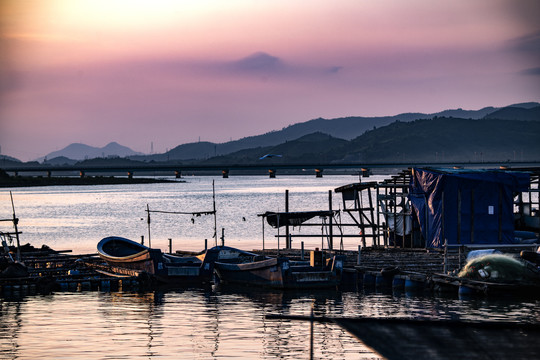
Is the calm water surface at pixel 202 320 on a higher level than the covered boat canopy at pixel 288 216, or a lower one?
lower

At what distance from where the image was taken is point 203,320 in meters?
24.7

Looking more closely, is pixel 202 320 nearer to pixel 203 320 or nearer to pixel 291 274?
pixel 203 320

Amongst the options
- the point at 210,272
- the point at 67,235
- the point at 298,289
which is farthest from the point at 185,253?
the point at 67,235

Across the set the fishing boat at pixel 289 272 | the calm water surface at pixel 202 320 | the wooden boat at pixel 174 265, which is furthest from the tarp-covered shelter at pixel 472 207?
the wooden boat at pixel 174 265

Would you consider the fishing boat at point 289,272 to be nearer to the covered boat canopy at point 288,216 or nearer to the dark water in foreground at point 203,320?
the dark water in foreground at point 203,320

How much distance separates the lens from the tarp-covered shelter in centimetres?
3791

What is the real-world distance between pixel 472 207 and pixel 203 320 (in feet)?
61.9

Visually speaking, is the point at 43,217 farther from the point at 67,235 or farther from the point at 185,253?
the point at 185,253

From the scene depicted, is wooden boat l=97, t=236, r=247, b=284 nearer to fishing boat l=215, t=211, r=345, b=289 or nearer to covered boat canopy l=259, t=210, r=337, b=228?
fishing boat l=215, t=211, r=345, b=289

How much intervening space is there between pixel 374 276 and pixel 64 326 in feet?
44.2

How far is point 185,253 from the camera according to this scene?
A: 4184 centimetres

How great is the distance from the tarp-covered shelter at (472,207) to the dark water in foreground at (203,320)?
9.88m

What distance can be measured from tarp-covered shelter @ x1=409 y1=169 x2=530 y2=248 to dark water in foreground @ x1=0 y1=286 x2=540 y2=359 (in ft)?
32.4

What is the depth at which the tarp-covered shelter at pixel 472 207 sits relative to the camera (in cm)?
3791
